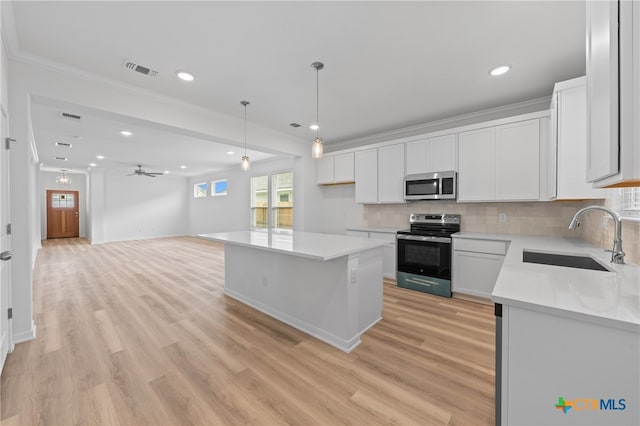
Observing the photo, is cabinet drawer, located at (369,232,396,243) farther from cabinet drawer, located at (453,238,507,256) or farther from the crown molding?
the crown molding

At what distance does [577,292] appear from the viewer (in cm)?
105

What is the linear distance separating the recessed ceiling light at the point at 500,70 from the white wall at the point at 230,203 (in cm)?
465

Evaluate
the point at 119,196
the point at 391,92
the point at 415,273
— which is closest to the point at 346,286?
the point at 415,273

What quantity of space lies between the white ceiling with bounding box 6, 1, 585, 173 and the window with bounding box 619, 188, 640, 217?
4.27ft

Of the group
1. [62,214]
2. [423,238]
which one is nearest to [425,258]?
[423,238]

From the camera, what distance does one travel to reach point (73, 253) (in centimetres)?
680

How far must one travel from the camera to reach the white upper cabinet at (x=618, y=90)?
0.77m

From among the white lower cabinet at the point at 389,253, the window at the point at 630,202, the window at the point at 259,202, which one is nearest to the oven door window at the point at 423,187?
the white lower cabinet at the point at 389,253

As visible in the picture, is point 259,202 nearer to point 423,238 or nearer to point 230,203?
point 230,203

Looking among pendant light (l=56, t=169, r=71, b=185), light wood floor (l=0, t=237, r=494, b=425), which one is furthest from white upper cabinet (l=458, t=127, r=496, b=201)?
pendant light (l=56, t=169, r=71, b=185)

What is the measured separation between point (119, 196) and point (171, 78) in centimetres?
860

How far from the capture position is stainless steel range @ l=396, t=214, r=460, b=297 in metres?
3.39

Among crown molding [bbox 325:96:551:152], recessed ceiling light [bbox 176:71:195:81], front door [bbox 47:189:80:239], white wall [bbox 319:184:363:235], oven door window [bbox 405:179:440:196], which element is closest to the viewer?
recessed ceiling light [bbox 176:71:195:81]

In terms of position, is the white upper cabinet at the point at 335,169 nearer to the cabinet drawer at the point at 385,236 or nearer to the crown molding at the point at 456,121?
the crown molding at the point at 456,121
